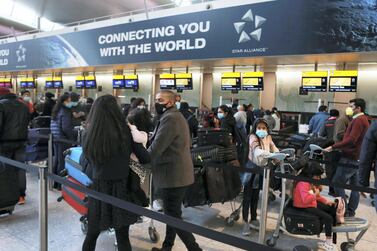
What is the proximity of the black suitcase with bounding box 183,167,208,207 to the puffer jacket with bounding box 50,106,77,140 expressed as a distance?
2581 millimetres

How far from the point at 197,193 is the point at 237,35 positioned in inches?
224

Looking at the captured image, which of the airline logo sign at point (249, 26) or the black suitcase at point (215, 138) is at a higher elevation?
the airline logo sign at point (249, 26)

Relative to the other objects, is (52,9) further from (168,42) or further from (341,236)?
(341,236)

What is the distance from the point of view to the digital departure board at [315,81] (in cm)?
1008

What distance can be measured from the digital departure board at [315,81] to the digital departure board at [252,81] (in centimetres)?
156

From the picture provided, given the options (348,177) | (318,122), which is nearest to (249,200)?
(348,177)

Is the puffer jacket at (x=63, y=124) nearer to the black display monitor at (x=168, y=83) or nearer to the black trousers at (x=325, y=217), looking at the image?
the black trousers at (x=325, y=217)

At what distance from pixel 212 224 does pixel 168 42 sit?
6829 mm

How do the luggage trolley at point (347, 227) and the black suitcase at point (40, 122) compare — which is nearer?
the luggage trolley at point (347, 227)

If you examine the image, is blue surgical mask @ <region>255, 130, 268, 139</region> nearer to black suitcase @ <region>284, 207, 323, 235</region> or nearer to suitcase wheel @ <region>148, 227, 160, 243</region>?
black suitcase @ <region>284, 207, 323, 235</region>

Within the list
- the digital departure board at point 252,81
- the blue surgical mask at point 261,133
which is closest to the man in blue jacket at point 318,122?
the digital departure board at point 252,81

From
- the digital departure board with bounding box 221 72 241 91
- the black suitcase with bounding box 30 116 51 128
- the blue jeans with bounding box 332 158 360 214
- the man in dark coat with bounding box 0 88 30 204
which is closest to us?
the man in dark coat with bounding box 0 88 30 204

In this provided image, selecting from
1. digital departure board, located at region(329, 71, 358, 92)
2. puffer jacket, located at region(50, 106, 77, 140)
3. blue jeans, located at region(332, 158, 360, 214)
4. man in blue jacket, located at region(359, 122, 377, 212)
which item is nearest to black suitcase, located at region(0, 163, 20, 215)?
puffer jacket, located at region(50, 106, 77, 140)

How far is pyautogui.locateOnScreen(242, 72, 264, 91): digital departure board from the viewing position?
1151 centimetres
